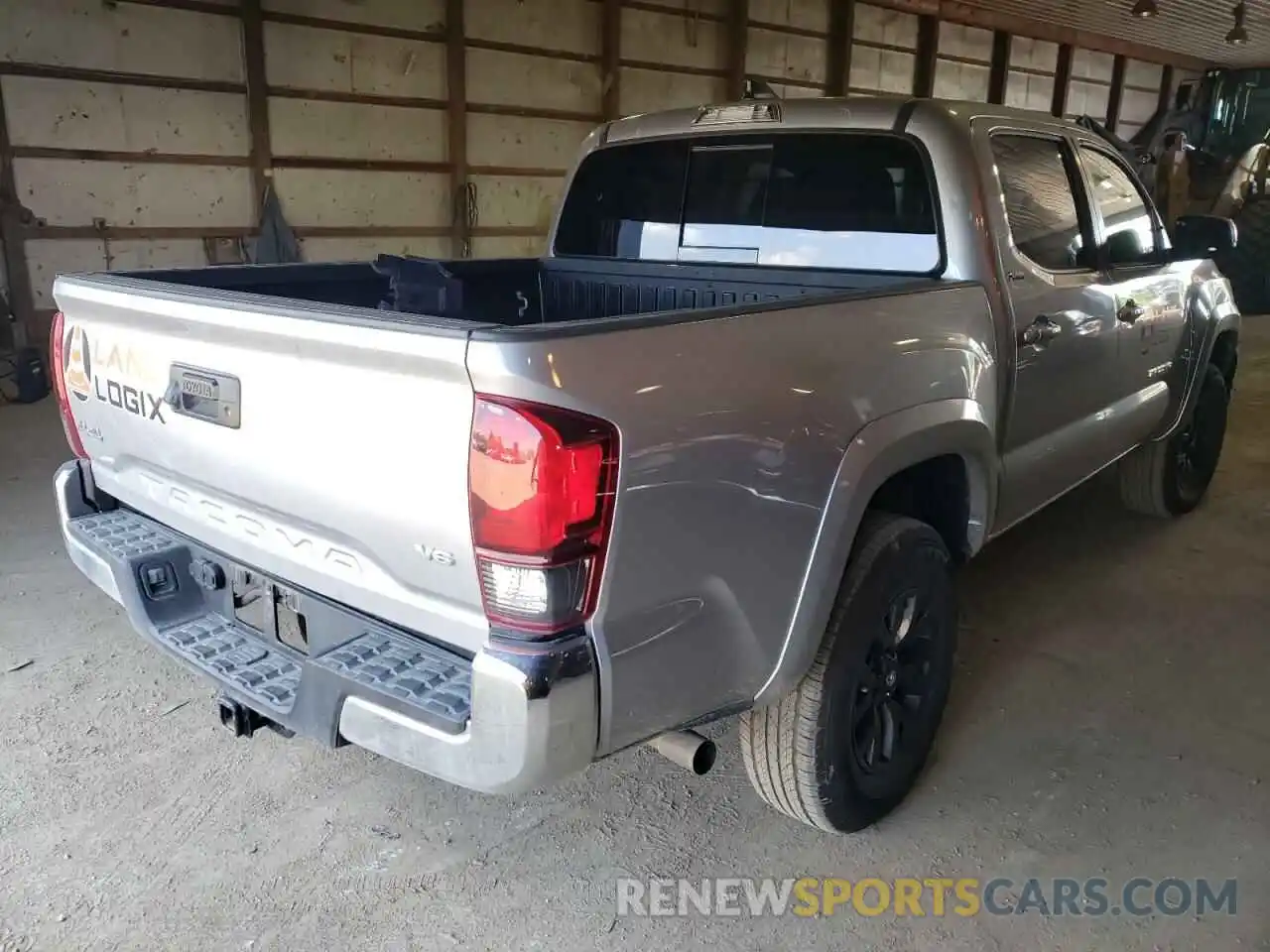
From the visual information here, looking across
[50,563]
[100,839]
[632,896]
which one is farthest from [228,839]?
[50,563]

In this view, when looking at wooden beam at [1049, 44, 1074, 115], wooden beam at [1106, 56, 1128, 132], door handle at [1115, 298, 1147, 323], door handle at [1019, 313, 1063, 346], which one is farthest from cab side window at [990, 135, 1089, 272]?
wooden beam at [1106, 56, 1128, 132]

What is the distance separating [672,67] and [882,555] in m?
11.0

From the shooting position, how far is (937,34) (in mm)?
14469

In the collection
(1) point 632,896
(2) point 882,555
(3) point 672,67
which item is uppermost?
(3) point 672,67

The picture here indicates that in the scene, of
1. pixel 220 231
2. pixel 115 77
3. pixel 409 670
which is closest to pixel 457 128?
pixel 220 231

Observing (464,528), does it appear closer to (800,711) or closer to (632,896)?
(800,711)

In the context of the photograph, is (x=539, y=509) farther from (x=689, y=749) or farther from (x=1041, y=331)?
(x=1041, y=331)

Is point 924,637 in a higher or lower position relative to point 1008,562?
higher

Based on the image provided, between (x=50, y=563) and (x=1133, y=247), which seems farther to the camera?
(x=50, y=563)

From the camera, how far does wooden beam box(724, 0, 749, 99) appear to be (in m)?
12.2

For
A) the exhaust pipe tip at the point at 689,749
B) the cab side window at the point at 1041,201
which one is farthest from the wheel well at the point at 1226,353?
the exhaust pipe tip at the point at 689,749

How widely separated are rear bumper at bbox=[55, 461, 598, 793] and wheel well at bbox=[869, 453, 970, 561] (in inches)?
49.6

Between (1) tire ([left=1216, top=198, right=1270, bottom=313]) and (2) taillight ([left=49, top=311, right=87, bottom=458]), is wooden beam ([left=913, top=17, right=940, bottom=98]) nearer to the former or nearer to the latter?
(1) tire ([left=1216, top=198, right=1270, bottom=313])

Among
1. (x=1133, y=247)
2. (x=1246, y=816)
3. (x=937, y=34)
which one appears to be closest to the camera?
(x=1246, y=816)
